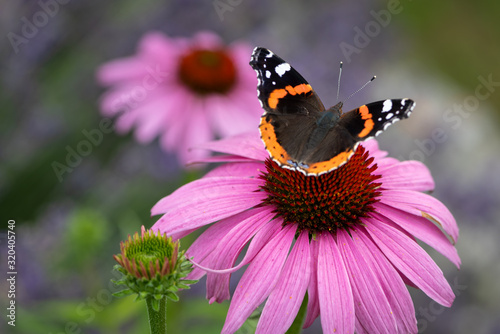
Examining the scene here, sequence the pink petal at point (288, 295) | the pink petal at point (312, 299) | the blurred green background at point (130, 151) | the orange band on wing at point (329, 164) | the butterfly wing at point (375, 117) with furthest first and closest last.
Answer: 1. the blurred green background at point (130, 151)
2. the butterfly wing at point (375, 117)
3. the orange band on wing at point (329, 164)
4. the pink petal at point (312, 299)
5. the pink petal at point (288, 295)

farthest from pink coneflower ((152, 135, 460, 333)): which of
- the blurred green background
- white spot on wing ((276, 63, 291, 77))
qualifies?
the blurred green background

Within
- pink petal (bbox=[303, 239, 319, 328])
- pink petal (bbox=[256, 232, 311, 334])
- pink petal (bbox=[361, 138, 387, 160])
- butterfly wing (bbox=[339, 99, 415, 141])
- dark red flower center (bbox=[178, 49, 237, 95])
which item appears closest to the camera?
pink petal (bbox=[256, 232, 311, 334])

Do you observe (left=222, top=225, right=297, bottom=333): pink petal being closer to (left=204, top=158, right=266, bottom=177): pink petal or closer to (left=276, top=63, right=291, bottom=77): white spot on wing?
(left=204, top=158, right=266, bottom=177): pink petal

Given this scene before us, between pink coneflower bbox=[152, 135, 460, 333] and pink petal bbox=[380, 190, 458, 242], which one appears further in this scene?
pink petal bbox=[380, 190, 458, 242]

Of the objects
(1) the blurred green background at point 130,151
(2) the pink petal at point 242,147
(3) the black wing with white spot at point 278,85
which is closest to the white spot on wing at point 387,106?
(3) the black wing with white spot at point 278,85

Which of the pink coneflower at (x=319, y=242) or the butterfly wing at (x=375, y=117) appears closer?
the pink coneflower at (x=319, y=242)

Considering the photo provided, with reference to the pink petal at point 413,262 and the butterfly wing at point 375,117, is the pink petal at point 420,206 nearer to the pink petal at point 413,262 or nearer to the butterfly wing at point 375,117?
the pink petal at point 413,262

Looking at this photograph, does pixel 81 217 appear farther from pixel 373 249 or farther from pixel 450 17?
pixel 450 17
